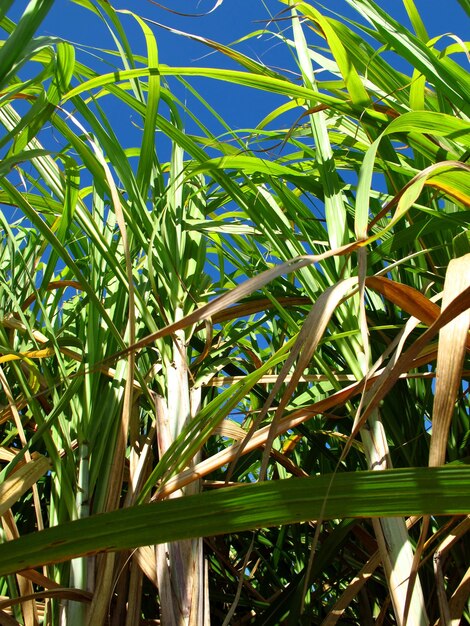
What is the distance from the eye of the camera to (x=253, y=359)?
3.22ft

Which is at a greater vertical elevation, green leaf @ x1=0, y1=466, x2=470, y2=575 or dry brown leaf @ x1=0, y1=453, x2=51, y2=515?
green leaf @ x1=0, y1=466, x2=470, y2=575

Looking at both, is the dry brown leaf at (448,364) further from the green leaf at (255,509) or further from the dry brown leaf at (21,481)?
the dry brown leaf at (21,481)

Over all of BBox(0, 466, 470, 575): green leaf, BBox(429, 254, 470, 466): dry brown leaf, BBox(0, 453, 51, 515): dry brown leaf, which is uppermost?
BBox(429, 254, 470, 466): dry brown leaf

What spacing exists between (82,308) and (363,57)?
0.48 meters

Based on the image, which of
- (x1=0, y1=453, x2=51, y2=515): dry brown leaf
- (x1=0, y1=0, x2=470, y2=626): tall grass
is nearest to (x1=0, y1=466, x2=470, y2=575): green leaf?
(x1=0, y1=0, x2=470, y2=626): tall grass

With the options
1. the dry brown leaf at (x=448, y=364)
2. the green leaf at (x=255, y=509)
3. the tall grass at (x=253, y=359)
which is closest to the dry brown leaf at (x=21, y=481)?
the tall grass at (x=253, y=359)

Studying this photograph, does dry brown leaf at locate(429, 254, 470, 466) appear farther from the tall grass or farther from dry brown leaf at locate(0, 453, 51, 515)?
dry brown leaf at locate(0, 453, 51, 515)

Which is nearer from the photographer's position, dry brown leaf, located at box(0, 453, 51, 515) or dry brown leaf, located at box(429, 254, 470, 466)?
dry brown leaf, located at box(429, 254, 470, 466)

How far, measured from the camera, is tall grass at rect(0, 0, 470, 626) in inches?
14.5

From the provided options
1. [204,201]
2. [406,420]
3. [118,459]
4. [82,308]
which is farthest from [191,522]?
[204,201]

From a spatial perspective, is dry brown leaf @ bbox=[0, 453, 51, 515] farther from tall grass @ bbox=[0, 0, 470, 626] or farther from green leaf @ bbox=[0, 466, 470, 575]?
green leaf @ bbox=[0, 466, 470, 575]

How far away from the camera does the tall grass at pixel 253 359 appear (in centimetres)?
37

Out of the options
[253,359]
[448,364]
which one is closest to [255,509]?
[448,364]

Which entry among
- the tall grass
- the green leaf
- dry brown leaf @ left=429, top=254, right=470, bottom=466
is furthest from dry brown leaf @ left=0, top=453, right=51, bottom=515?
dry brown leaf @ left=429, top=254, right=470, bottom=466
